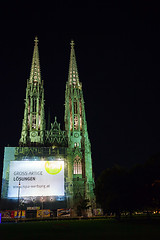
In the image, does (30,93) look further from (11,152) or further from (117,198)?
(117,198)

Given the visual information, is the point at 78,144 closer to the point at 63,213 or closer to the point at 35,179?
the point at 35,179

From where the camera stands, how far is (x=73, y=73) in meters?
87.6

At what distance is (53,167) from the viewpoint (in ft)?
214

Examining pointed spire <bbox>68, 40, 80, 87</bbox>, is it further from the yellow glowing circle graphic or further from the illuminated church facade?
the yellow glowing circle graphic

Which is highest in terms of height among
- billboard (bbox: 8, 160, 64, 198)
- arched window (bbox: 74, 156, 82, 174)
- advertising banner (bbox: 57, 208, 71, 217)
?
arched window (bbox: 74, 156, 82, 174)

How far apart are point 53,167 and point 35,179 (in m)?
5.53

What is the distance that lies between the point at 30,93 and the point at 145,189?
54.6 meters

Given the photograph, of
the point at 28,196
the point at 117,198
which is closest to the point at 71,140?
the point at 28,196

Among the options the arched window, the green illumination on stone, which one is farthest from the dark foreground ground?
the arched window

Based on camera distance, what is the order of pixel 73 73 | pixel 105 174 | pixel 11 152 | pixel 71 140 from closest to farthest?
pixel 105 174 → pixel 11 152 → pixel 71 140 → pixel 73 73

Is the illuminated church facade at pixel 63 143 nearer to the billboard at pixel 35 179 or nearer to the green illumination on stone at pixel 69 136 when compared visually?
the green illumination on stone at pixel 69 136

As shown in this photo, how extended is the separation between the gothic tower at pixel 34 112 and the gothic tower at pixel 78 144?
8825 millimetres

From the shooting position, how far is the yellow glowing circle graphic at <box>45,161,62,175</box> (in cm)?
6488

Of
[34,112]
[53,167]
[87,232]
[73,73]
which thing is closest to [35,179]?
[53,167]
